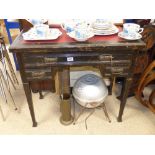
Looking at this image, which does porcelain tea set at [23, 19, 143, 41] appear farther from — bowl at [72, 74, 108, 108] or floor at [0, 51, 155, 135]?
floor at [0, 51, 155, 135]

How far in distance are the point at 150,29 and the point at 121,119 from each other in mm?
797

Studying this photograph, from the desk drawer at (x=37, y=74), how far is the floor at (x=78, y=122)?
20.7 inches

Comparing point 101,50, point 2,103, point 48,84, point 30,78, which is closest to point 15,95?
point 2,103

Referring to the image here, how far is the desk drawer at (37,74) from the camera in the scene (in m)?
1.15

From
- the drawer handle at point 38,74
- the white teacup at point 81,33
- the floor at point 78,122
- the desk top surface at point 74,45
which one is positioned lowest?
the floor at point 78,122

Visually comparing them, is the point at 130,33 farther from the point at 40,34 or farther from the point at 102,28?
the point at 40,34

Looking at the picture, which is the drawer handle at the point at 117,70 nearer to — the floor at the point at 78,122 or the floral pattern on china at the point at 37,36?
the floral pattern on china at the point at 37,36

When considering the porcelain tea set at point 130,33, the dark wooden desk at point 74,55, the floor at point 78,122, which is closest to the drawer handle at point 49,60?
the dark wooden desk at point 74,55

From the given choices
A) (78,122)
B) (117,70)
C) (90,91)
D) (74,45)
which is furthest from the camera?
(78,122)

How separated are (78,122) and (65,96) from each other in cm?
30

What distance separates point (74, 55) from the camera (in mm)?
1104

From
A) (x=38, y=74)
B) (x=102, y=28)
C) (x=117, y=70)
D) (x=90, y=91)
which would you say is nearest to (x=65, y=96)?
(x=90, y=91)

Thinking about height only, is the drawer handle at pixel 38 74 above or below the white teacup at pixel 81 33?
below

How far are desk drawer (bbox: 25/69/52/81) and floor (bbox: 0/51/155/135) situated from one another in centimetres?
53
